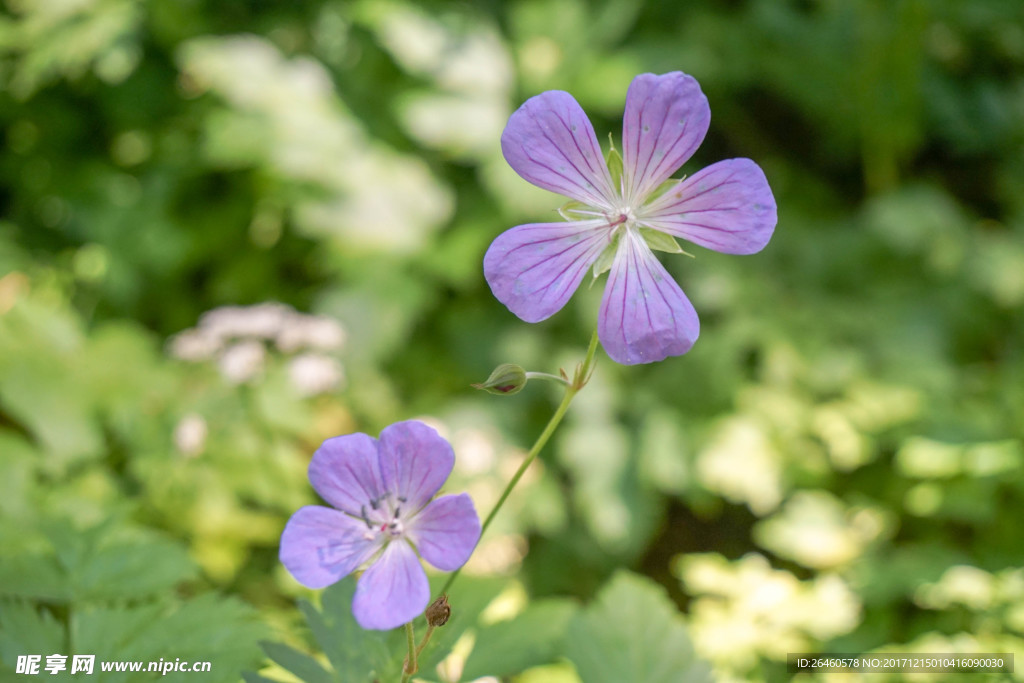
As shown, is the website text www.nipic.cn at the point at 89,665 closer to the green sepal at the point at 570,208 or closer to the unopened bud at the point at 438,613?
the unopened bud at the point at 438,613

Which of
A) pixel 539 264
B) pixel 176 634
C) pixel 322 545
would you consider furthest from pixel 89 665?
pixel 539 264

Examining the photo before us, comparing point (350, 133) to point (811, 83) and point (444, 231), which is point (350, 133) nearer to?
point (444, 231)

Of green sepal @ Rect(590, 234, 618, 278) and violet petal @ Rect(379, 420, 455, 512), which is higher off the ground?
green sepal @ Rect(590, 234, 618, 278)

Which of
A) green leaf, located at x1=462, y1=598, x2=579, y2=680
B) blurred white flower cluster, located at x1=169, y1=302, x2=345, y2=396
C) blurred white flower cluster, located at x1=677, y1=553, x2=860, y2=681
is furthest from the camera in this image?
blurred white flower cluster, located at x1=169, y1=302, x2=345, y2=396

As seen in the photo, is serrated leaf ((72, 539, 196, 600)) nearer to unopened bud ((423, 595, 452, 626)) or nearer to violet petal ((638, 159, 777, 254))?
unopened bud ((423, 595, 452, 626))

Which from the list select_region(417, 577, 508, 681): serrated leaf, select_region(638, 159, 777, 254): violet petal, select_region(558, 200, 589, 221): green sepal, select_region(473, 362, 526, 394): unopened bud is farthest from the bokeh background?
select_region(638, 159, 777, 254): violet petal

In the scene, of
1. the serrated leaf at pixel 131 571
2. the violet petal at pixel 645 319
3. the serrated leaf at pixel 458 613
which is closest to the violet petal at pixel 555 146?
A: the violet petal at pixel 645 319

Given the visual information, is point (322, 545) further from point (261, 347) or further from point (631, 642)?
point (261, 347)
